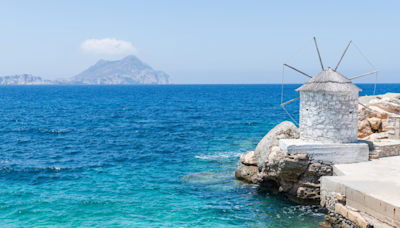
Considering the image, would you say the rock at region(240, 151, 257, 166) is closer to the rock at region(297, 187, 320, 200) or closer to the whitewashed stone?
the rock at region(297, 187, 320, 200)

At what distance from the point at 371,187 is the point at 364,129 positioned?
425 inches

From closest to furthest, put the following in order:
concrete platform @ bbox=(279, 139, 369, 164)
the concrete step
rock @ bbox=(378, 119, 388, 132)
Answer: concrete platform @ bbox=(279, 139, 369, 164) < the concrete step < rock @ bbox=(378, 119, 388, 132)

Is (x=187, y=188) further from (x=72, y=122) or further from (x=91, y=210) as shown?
(x=72, y=122)

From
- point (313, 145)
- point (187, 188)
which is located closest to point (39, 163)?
point (187, 188)

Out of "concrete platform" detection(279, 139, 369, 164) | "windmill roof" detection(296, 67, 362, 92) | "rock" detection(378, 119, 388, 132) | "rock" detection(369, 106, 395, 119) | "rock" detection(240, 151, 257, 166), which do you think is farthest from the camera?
"rock" detection(369, 106, 395, 119)

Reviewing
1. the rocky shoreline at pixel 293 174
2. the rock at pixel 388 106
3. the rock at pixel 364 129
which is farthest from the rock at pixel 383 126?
the rock at pixel 388 106

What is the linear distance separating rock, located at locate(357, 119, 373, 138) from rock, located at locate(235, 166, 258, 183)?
7.96 m

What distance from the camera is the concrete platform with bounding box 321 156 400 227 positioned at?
33.6 feet

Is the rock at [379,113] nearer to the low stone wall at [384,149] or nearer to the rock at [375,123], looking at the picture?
the rock at [375,123]

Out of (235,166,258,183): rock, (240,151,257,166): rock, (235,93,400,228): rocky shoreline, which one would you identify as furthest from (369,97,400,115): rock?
(235,166,258,183): rock

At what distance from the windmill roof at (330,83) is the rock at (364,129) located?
21.3 ft

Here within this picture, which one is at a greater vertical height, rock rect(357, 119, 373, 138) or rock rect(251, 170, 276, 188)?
rock rect(357, 119, 373, 138)

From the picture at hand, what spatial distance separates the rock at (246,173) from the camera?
61.1ft

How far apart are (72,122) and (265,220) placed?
36335 millimetres
